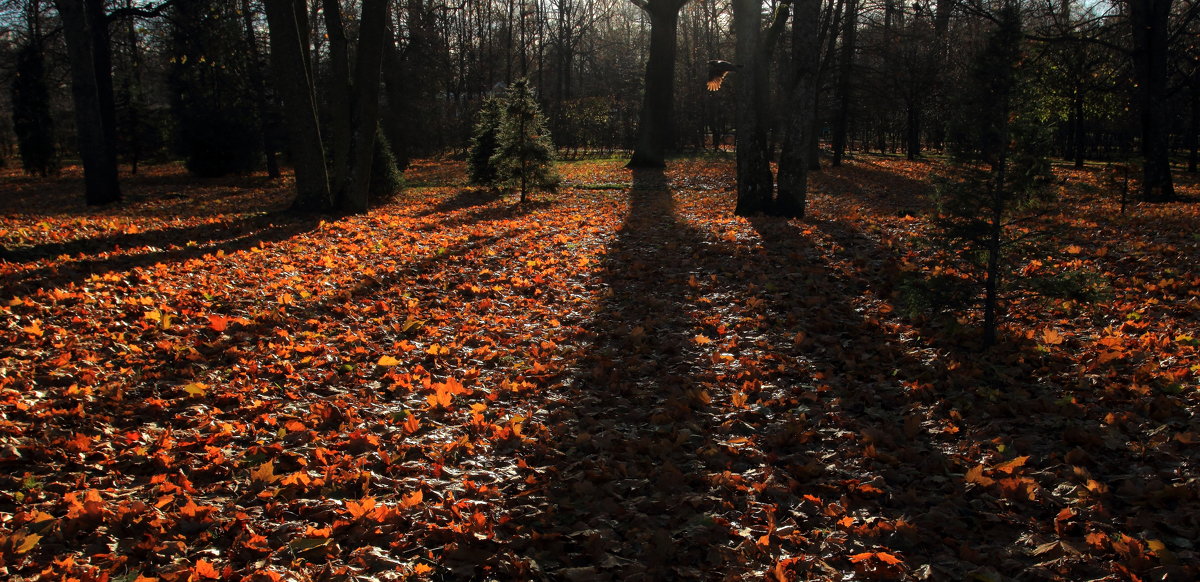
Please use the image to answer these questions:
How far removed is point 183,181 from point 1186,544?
24.1 metres

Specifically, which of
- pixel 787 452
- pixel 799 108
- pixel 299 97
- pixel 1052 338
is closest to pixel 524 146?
pixel 299 97

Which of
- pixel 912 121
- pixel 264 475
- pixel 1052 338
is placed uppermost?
pixel 912 121

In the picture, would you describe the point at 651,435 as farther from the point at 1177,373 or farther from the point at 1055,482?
the point at 1177,373

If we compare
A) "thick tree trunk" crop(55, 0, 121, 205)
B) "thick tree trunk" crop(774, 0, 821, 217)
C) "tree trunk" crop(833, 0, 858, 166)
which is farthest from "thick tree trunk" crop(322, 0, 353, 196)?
"tree trunk" crop(833, 0, 858, 166)

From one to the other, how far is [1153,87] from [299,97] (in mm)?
16327

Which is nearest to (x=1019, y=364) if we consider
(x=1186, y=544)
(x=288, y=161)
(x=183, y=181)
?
(x=1186, y=544)

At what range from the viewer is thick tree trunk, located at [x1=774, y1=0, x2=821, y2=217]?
9969 millimetres

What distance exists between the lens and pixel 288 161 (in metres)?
28.8

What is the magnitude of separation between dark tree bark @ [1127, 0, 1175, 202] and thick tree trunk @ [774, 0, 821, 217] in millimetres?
7243

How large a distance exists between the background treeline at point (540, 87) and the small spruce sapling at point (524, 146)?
9.63 ft

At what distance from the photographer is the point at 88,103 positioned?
12.0 m

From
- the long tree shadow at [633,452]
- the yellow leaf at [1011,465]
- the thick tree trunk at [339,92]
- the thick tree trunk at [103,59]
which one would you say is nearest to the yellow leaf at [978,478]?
the yellow leaf at [1011,465]

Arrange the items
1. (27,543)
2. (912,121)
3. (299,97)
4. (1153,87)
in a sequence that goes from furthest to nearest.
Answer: (912,121) < (1153,87) < (299,97) < (27,543)

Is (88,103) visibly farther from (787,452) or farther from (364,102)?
(787,452)
